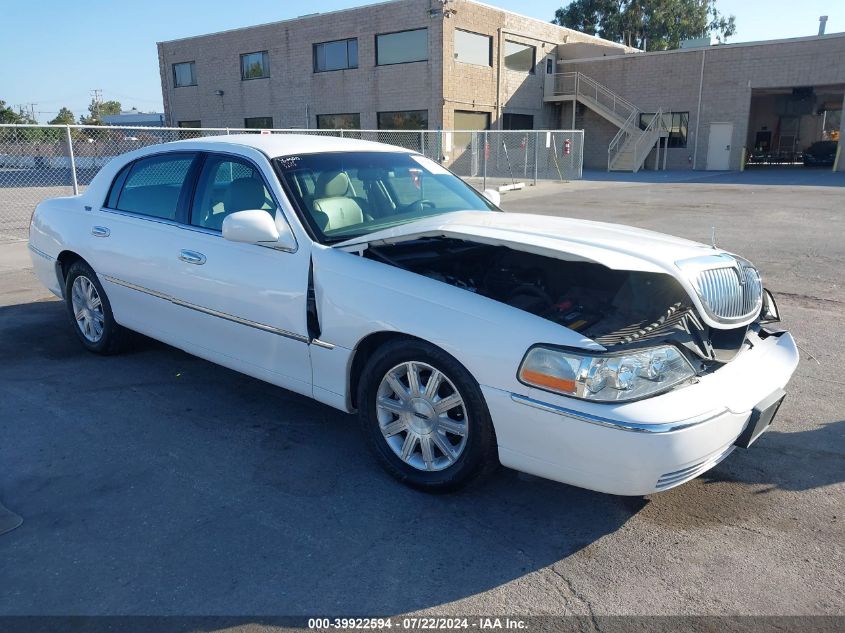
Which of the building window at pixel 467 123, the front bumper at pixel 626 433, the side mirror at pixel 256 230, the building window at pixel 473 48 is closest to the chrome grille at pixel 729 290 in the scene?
the front bumper at pixel 626 433

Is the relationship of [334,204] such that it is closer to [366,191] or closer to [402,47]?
[366,191]

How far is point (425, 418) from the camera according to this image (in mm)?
3381

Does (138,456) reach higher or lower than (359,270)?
lower

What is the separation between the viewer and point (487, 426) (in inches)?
123

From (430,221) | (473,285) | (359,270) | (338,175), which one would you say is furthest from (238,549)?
(338,175)

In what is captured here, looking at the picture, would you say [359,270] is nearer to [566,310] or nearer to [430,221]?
[430,221]

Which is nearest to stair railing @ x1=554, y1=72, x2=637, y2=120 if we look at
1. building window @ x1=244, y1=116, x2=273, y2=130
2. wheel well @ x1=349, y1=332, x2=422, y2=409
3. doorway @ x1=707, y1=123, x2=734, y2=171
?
doorway @ x1=707, y1=123, x2=734, y2=171

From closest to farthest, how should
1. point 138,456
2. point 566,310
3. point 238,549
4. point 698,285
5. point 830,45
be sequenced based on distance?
point 238,549 < point 698,285 < point 566,310 < point 138,456 < point 830,45

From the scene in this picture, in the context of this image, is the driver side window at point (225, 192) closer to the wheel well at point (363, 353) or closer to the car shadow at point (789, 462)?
the wheel well at point (363, 353)

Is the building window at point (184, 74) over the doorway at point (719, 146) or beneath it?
over

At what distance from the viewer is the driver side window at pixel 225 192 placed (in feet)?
14.0

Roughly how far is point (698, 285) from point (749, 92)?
3311 centimetres

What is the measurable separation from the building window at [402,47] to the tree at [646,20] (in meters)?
36.1

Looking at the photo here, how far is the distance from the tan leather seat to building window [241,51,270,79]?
1335 inches
